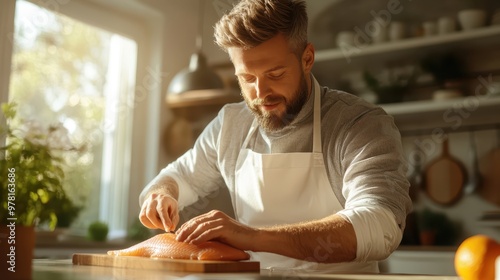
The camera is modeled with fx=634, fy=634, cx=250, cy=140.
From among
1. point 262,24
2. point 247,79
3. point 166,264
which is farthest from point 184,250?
point 262,24

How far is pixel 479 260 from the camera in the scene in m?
1.08

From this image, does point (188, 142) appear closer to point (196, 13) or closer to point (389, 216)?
point (196, 13)

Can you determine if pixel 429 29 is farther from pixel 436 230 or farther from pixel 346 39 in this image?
pixel 436 230

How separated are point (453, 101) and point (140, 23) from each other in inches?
71.4

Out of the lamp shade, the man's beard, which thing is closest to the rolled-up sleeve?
the man's beard

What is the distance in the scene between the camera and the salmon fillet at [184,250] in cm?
142

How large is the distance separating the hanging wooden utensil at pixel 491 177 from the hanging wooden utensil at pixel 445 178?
0.36 ft

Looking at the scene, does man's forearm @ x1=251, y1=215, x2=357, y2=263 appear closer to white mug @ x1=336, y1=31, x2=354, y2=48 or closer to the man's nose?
the man's nose

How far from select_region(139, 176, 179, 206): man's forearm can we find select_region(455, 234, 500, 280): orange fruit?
3.30 ft

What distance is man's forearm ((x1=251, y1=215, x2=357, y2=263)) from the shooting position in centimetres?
144

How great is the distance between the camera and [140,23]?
3717 millimetres

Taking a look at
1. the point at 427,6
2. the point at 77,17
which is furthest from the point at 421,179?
the point at 77,17

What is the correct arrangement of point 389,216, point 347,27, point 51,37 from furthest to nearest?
point 347,27 → point 51,37 → point 389,216

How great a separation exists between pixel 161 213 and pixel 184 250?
0.29 m
